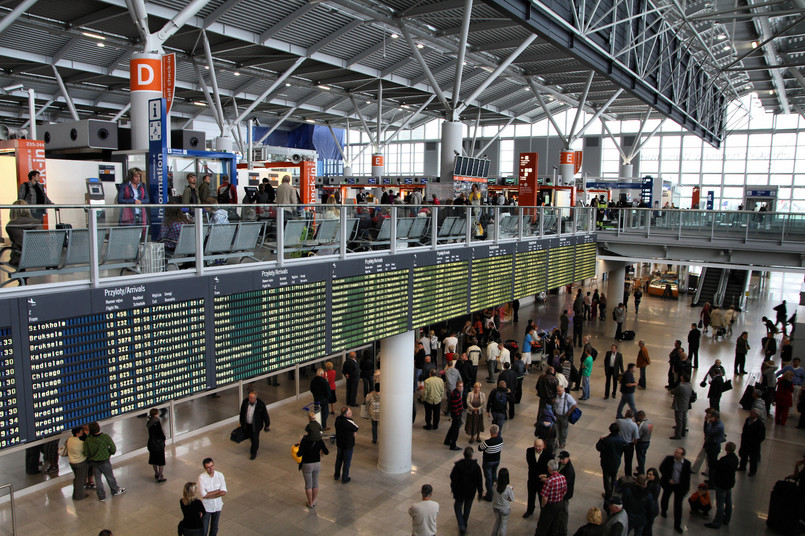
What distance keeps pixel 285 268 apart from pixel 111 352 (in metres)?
2.46

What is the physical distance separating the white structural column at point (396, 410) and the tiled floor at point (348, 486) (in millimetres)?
321

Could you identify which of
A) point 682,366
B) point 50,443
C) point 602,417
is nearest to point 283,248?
point 50,443

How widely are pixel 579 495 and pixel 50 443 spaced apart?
9955mm

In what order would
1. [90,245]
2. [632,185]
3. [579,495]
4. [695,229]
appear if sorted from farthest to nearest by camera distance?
1. [632,185]
2. [695,229]
3. [579,495]
4. [90,245]

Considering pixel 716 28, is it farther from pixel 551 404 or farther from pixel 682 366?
pixel 551 404

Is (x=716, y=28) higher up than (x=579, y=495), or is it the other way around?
(x=716, y=28)

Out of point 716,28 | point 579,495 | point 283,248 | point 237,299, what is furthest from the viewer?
point 716,28

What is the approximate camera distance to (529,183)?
22688 mm

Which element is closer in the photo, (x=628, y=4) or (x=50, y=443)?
(x=50, y=443)

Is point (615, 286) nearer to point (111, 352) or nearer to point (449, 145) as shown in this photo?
point (449, 145)

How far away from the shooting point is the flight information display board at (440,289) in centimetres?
1036

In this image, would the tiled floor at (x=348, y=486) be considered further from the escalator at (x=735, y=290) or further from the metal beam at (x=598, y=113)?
the metal beam at (x=598, y=113)

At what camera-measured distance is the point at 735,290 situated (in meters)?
32.8

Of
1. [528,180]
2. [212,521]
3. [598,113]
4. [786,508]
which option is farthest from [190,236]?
[598,113]
